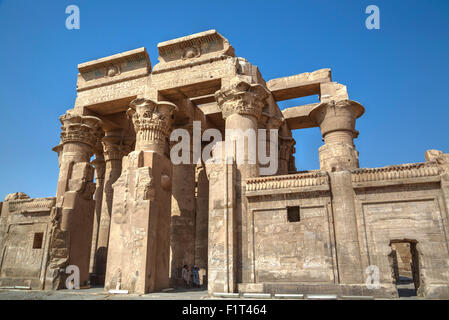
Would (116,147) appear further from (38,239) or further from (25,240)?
(25,240)

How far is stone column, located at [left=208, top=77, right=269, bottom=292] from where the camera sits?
33.7 ft

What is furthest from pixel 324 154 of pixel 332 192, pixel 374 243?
pixel 374 243

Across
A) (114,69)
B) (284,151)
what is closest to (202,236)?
(284,151)

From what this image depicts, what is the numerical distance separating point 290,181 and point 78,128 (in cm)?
966

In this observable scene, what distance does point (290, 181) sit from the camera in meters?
10.4


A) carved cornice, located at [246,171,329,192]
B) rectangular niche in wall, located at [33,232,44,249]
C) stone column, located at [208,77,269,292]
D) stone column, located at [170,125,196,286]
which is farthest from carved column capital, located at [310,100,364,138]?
rectangular niche in wall, located at [33,232,44,249]

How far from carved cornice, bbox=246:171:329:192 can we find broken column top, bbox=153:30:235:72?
5641 mm

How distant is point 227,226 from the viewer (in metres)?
10.5

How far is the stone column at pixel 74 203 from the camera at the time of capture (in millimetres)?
12500

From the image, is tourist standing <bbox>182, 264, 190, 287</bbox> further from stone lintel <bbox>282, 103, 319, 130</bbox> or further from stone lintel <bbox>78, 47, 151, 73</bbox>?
stone lintel <bbox>282, 103, 319, 130</bbox>

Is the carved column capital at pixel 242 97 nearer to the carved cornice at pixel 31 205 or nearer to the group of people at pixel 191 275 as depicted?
the group of people at pixel 191 275
